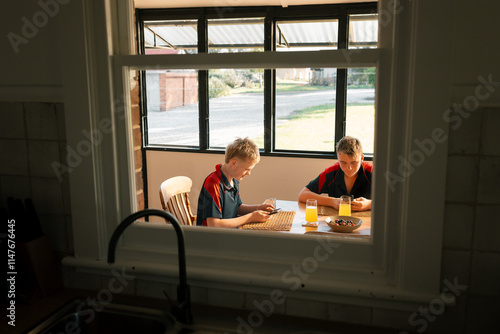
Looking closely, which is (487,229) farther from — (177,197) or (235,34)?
(235,34)

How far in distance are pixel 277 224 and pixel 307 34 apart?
2.56 meters

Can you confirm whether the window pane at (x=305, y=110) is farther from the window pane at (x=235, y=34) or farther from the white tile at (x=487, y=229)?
the white tile at (x=487, y=229)

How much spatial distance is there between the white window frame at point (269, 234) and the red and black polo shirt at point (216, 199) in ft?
3.34

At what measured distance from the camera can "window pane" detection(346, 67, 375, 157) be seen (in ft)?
13.7

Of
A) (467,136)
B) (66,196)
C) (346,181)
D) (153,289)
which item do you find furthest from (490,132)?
(346,181)

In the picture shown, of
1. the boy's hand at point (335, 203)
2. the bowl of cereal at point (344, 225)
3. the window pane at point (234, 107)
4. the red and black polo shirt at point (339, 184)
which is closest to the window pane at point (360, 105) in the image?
the window pane at point (234, 107)

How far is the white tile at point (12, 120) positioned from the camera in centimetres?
135

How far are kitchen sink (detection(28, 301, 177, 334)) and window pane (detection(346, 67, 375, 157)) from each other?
3357 millimetres

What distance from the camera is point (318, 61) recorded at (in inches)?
44.0

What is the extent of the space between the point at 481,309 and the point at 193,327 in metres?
0.76

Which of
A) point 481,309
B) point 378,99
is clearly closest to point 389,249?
point 481,309

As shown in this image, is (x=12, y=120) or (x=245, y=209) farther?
(x=245, y=209)

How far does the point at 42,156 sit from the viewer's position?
135 cm

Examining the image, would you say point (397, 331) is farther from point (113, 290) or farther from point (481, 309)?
point (113, 290)
